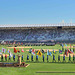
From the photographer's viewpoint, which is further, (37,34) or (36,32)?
(36,32)

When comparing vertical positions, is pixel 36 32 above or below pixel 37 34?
above

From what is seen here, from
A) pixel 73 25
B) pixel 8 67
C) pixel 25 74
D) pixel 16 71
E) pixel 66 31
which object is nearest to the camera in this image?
pixel 25 74

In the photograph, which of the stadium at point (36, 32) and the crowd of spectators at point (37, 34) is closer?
the stadium at point (36, 32)

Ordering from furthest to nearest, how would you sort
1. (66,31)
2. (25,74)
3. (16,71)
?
(66,31), (16,71), (25,74)

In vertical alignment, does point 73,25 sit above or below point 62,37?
above

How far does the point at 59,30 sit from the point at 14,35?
1920cm

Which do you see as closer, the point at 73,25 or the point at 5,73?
the point at 5,73

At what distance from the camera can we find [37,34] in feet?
237

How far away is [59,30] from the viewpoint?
72750 millimetres

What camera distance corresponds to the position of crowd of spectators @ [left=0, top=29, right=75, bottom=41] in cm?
6988

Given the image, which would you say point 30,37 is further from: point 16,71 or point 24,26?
point 16,71

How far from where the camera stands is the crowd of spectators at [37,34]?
6988cm

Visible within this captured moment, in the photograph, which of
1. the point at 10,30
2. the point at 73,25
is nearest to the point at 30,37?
the point at 10,30

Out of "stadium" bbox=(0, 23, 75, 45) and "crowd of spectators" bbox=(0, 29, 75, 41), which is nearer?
"stadium" bbox=(0, 23, 75, 45)
